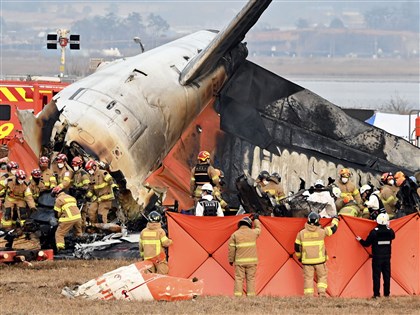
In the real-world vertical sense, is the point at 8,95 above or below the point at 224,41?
below

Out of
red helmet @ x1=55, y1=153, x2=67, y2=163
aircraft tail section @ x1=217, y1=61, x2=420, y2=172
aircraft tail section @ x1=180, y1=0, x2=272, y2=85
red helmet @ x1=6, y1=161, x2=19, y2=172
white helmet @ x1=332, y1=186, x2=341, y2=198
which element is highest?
aircraft tail section @ x1=180, y1=0, x2=272, y2=85

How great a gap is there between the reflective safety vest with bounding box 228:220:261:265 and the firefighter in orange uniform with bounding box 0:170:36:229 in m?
6.41

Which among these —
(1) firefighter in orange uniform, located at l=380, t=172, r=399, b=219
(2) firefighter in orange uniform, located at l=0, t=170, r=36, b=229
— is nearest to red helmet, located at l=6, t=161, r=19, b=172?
(2) firefighter in orange uniform, located at l=0, t=170, r=36, b=229

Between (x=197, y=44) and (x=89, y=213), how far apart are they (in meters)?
7.15

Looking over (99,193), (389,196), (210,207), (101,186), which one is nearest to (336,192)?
(389,196)

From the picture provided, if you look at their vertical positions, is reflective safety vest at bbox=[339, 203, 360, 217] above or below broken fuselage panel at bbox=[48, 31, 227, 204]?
below

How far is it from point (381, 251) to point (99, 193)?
7462mm

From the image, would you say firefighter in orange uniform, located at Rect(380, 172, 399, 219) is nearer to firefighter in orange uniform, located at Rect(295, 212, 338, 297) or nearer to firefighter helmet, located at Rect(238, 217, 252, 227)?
firefighter in orange uniform, located at Rect(295, 212, 338, 297)

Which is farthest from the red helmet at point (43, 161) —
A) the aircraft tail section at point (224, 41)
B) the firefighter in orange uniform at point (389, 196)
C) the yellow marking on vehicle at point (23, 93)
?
the yellow marking on vehicle at point (23, 93)

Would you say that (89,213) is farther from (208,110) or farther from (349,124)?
(349,124)

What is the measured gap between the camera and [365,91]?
133000 millimetres

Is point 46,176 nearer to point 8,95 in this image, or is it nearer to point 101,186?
point 101,186

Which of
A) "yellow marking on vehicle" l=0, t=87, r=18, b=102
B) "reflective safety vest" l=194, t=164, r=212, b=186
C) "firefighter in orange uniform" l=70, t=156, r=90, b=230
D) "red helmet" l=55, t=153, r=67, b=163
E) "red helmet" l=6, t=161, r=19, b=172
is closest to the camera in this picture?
"reflective safety vest" l=194, t=164, r=212, b=186

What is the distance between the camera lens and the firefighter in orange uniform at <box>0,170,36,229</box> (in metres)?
24.4
